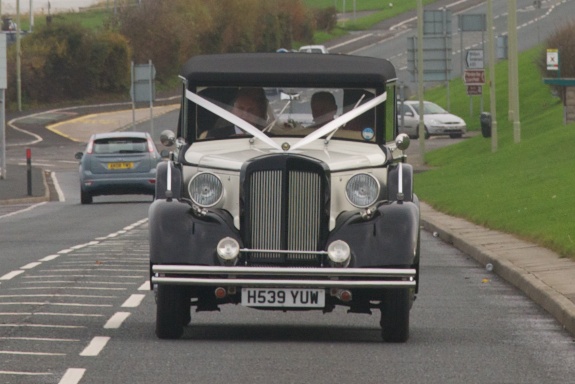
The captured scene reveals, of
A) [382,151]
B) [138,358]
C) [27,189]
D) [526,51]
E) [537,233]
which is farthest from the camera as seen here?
[526,51]

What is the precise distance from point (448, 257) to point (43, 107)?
6987 cm

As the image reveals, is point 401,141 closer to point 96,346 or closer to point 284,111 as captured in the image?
→ point 284,111

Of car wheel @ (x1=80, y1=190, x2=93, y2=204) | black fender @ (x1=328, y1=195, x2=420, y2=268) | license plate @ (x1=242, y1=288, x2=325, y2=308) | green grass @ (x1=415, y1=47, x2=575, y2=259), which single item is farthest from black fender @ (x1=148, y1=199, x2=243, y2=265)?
car wheel @ (x1=80, y1=190, x2=93, y2=204)

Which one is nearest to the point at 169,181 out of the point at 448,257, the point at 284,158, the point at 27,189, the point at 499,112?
the point at 284,158

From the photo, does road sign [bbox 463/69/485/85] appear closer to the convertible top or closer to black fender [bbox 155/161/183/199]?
the convertible top

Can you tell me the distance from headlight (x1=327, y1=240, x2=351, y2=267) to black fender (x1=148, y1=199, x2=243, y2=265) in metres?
0.67

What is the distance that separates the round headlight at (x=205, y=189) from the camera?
12.6 metres

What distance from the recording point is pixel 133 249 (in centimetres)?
2350

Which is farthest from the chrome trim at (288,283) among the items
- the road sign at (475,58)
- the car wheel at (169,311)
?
the road sign at (475,58)

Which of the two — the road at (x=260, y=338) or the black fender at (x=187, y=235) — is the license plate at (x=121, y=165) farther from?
the black fender at (x=187, y=235)

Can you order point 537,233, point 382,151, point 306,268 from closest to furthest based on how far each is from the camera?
point 306,268
point 382,151
point 537,233

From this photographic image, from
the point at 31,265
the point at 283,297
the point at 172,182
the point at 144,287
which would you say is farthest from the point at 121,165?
the point at 283,297

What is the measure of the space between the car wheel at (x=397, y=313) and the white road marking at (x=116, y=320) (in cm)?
220

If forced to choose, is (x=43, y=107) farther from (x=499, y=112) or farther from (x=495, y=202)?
(x=495, y=202)
